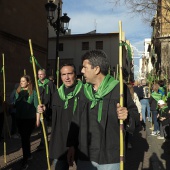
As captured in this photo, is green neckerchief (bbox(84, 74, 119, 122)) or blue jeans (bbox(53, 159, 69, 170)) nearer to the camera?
green neckerchief (bbox(84, 74, 119, 122))

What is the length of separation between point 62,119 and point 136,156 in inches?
146

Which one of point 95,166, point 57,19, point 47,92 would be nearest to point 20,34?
point 57,19

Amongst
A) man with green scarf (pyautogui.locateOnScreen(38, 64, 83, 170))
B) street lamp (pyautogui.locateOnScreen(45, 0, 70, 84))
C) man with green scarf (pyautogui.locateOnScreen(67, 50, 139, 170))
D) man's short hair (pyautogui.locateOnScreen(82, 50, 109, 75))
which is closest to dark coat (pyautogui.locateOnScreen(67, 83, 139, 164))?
man with green scarf (pyautogui.locateOnScreen(67, 50, 139, 170))

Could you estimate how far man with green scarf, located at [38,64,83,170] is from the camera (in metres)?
3.90

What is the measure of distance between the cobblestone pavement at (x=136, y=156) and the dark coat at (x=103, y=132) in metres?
3.22

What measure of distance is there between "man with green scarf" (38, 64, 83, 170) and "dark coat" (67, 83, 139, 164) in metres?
0.88

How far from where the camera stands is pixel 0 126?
23.5 feet

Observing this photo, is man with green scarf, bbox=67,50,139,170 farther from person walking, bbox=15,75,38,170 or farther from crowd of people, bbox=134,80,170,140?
crowd of people, bbox=134,80,170,140

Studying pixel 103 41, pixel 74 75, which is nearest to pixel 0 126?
pixel 74 75

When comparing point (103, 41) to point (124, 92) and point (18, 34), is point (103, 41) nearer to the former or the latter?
point (18, 34)

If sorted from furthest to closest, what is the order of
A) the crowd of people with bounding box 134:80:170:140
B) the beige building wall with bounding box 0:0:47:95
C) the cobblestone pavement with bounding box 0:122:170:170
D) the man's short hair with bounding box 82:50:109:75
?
the beige building wall with bounding box 0:0:47:95
the crowd of people with bounding box 134:80:170:140
the cobblestone pavement with bounding box 0:122:170:170
the man's short hair with bounding box 82:50:109:75

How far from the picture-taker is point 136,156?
7176 mm

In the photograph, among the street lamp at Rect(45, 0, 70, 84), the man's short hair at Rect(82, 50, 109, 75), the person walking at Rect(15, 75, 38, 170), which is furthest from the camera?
the street lamp at Rect(45, 0, 70, 84)

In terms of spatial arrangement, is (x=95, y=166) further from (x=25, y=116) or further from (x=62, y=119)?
(x=25, y=116)
